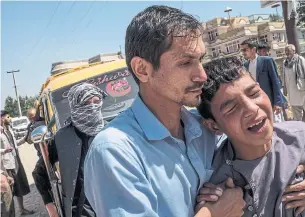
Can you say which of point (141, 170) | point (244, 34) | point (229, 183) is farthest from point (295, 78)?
point (244, 34)

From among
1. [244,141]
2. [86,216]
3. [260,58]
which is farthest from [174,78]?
[260,58]

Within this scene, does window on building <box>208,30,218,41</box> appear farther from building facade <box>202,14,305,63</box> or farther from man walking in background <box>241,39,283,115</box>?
man walking in background <box>241,39,283,115</box>

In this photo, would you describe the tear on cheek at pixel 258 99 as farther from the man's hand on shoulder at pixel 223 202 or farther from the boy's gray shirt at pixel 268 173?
the man's hand on shoulder at pixel 223 202

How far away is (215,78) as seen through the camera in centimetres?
162

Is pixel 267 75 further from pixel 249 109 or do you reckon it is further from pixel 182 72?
pixel 182 72

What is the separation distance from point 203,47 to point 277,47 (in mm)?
60107

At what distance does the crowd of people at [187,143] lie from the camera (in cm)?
120

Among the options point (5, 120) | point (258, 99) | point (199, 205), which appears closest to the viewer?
point (199, 205)

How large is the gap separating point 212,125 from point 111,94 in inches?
110

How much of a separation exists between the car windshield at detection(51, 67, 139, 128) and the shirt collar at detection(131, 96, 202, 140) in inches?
102

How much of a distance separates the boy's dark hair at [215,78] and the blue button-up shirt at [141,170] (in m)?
0.25

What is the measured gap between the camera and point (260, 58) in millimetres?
5328

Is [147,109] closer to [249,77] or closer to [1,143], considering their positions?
[249,77]

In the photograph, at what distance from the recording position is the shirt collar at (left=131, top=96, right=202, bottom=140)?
1329 mm
